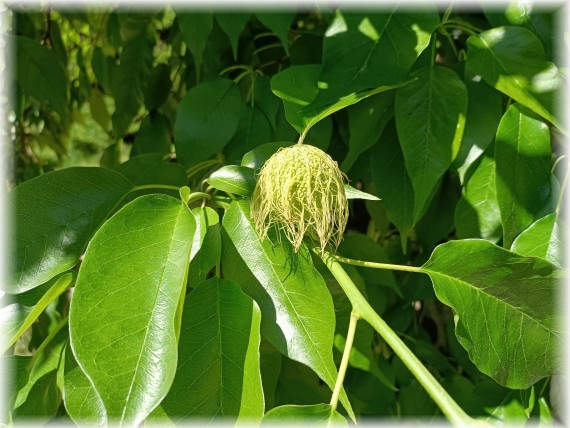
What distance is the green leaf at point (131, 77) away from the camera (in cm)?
103

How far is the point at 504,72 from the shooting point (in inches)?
25.7

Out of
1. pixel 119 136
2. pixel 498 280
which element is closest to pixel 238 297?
pixel 498 280

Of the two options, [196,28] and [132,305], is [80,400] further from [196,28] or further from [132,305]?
[196,28]

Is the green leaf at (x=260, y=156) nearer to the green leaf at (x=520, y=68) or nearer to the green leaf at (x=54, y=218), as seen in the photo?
the green leaf at (x=54, y=218)

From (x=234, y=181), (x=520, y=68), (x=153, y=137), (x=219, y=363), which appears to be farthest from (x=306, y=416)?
(x=153, y=137)

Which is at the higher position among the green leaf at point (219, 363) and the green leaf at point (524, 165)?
the green leaf at point (524, 165)

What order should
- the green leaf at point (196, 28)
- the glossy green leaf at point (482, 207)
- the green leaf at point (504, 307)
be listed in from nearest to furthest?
the green leaf at point (504, 307)
the glossy green leaf at point (482, 207)
the green leaf at point (196, 28)

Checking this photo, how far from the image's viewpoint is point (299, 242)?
0.49 meters

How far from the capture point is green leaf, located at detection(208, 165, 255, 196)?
1.72 feet

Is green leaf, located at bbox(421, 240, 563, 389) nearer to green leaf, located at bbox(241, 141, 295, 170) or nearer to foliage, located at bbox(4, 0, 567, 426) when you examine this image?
foliage, located at bbox(4, 0, 567, 426)

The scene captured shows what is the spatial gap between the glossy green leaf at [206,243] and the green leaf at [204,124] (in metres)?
0.22

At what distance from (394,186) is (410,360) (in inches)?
12.4

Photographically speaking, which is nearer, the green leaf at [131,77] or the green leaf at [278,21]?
the green leaf at [278,21]

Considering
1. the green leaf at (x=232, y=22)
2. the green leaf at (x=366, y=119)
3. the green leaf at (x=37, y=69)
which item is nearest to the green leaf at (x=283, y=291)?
the green leaf at (x=366, y=119)
